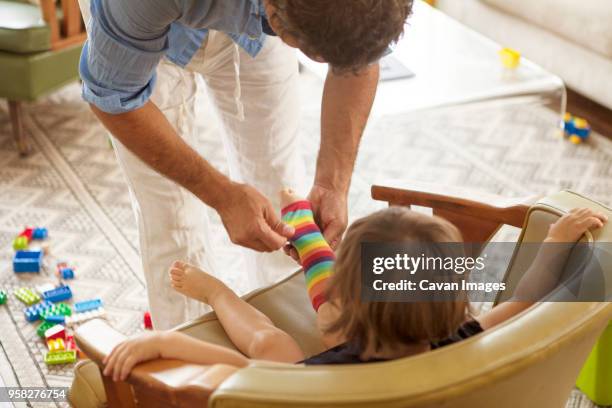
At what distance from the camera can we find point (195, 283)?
1440 mm

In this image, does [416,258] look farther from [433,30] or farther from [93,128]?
[93,128]

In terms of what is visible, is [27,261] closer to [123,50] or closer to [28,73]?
[28,73]

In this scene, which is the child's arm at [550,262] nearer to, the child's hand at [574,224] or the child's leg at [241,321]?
the child's hand at [574,224]

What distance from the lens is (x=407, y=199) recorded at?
4.89ft

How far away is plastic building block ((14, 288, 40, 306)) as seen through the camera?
206 centimetres

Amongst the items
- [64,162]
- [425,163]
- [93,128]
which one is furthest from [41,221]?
[425,163]

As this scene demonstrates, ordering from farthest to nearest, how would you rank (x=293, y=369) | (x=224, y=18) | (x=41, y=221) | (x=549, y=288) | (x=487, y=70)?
1. (x=487, y=70)
2. (x=41, y=221)
3. (x=224, y=18)
4. (x=549, y=288)
5. (x=293, y=369)

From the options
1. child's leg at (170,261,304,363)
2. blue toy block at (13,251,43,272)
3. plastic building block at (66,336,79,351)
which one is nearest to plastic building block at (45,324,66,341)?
plastic building block at (66,336,79,351)

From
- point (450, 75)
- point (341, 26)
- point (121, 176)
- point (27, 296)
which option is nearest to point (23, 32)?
point (121, 176)

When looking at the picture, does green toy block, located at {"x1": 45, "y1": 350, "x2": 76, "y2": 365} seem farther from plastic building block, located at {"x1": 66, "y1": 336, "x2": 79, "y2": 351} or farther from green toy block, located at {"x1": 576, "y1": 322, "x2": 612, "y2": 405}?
green toy block, located at {"x1": 576, "y1": 322, "x2": 612, "y2": 405}

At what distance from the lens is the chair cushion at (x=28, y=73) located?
260cm

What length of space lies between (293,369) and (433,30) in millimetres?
2159

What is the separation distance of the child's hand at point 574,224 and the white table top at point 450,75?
3.92 feet

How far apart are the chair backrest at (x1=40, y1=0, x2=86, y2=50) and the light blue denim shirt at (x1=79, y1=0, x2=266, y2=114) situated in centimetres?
138
